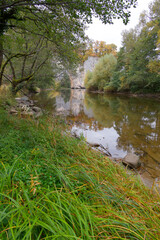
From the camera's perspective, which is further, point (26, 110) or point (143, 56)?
point (143, 56)

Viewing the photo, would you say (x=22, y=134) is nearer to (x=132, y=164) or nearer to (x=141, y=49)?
(x=132, y=164)

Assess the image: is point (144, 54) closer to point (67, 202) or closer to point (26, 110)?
point (26, 110)

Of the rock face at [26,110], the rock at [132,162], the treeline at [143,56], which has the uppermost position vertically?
the treeline at [143,56]

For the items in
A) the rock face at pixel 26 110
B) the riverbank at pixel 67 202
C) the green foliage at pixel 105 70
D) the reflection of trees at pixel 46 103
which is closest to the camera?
the riverbank at pixel 67 202

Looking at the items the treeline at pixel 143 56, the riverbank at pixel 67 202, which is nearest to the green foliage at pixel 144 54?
the treeline at pixel 143 56

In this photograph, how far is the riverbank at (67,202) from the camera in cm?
136

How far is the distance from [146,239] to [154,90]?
27.6 m

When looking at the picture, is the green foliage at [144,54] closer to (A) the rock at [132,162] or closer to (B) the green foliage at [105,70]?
(B) the green foliage at [105,70]

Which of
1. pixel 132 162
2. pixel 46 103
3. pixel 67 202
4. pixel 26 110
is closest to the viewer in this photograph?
pixel 67 202

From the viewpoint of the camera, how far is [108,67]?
39000 millimetres

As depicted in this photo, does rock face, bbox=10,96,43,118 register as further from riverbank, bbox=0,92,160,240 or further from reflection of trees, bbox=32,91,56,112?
riverbank, bbox=0,92,160,240

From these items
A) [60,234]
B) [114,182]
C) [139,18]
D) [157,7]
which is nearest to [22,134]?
[114,182]

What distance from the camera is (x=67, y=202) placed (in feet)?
5.25

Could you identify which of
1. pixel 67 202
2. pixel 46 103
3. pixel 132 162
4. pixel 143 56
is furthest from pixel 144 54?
pixel 67 202
